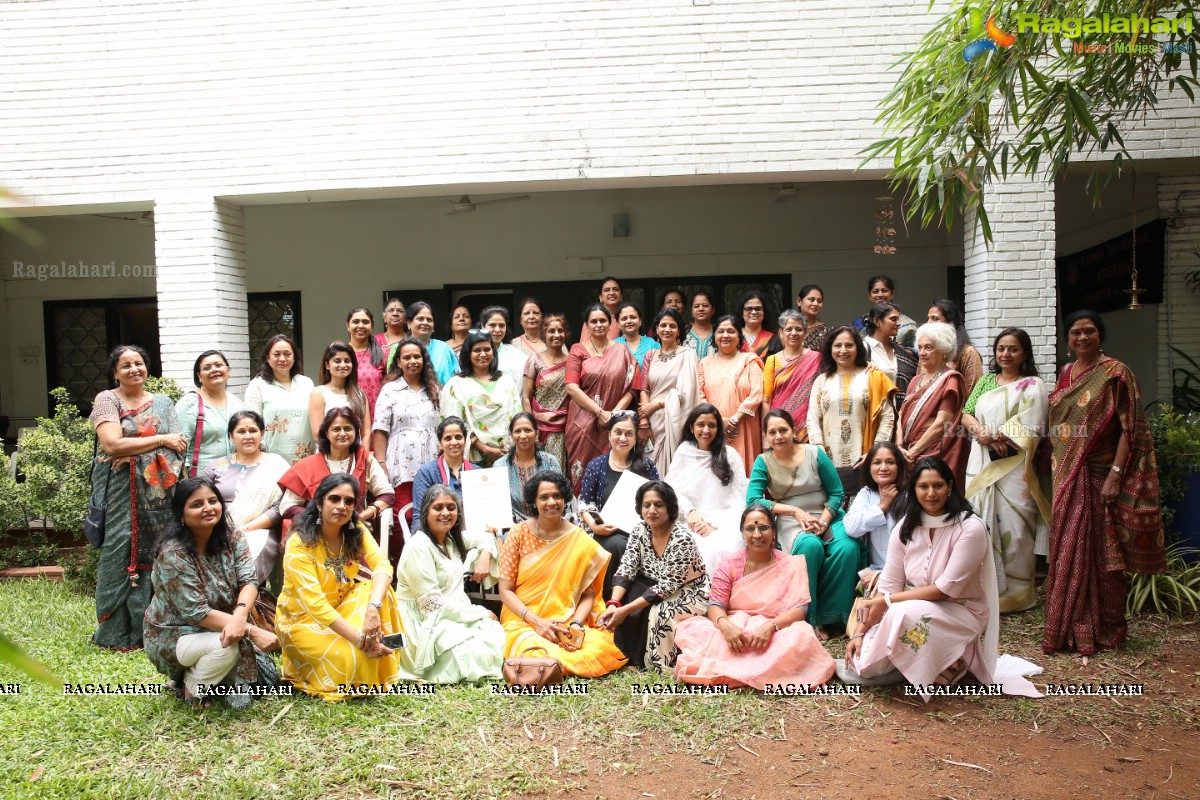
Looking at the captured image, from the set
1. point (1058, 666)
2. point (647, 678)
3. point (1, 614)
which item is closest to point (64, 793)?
point (647, 678)

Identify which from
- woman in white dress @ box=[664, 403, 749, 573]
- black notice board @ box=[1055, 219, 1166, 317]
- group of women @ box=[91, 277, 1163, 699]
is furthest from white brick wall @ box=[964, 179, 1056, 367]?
woman in white dress @ box=[664, 403, 749, 573]

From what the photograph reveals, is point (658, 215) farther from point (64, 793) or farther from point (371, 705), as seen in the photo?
point (64, 793)

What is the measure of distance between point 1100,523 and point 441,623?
3427 millimetres

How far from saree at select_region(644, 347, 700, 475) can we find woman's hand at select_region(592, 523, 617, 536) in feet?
2.68

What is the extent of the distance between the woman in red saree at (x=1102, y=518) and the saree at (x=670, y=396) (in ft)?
7.25

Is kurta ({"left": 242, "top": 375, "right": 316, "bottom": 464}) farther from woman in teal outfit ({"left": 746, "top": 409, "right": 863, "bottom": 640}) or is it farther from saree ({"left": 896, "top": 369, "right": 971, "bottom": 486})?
saree ({"left": 896, "top": 369, "right": 971, "bottom": 486})

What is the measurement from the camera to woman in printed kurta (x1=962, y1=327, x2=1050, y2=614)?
525 centimetres

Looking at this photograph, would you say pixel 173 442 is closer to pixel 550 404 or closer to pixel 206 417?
pixel 206 417

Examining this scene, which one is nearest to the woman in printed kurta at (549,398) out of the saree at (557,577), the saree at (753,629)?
the saree at (557,577)

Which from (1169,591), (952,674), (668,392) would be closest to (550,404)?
(668,392)

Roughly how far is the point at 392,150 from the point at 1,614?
3997 millimetres

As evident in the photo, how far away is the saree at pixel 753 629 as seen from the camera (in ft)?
14.0

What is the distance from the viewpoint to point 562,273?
966 centimetres

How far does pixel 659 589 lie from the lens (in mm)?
4730
